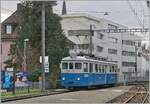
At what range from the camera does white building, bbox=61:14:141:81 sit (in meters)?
89.9

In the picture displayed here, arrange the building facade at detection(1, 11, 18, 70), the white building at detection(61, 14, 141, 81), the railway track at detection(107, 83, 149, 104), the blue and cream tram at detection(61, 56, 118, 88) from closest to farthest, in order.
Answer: the railway track at detection(107, 83, 149, 104)
the blue and cream tram at detection(61, 56, 118, 88)
the building facade at detection(1, 11, 18, 70)
the white building at detection(61, 14, 141, 81)

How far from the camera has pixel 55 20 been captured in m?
Answer: 55.5

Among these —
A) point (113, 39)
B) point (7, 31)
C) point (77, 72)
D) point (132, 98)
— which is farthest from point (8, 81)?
point (113, 39)

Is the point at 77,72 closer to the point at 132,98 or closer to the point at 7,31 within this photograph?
the point at 132,98

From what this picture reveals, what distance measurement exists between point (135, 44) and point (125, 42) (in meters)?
4.13

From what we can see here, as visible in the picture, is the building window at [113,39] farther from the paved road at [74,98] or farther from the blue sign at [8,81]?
the paved road at [74,98]

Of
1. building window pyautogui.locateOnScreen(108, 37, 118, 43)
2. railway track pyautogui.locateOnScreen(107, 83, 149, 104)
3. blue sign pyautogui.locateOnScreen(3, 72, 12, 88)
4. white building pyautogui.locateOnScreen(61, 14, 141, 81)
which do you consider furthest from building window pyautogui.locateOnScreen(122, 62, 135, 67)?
blue sign pyautogui.locateOnScreen(3, 72, 12, 88)

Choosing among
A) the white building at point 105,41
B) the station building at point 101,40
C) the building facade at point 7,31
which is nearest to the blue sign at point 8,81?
the station building at point 101,40

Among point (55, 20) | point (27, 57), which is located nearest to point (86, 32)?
point (55, 20)

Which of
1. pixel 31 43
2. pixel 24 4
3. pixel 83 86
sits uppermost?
pixel 24 4

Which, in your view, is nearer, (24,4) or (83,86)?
(83,86)

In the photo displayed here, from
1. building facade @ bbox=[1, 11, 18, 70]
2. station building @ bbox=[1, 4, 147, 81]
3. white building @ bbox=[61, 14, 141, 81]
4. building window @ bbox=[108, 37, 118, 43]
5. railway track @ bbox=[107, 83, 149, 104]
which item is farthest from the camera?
building window @ bbox=[108, 37, 118, 43]

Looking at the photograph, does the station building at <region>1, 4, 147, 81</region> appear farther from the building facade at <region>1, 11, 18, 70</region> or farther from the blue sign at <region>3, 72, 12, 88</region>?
the blue sign at <region>3, 72, 12, 88</region>

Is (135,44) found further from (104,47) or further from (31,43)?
(31,43)
